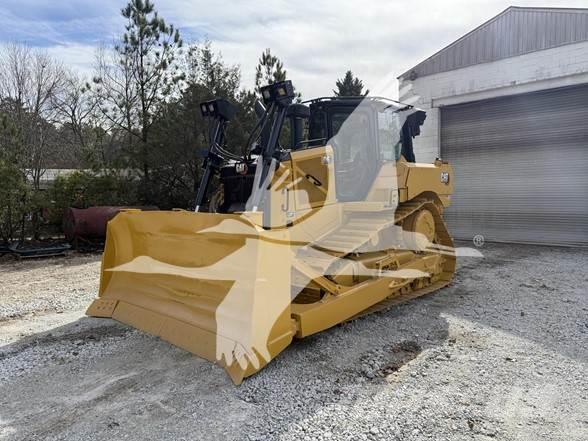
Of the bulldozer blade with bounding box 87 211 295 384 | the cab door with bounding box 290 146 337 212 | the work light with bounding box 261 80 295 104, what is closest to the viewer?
the bulldozer blade with bounding box 87 211 295 384

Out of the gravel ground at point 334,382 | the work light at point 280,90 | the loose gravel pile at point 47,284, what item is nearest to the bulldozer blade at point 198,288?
the gravel ground at point 334,382

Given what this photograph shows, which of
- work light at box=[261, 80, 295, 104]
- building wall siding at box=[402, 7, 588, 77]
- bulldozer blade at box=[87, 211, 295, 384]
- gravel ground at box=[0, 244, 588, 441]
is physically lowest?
gravel ground at box=[0, 244, 588, 441]

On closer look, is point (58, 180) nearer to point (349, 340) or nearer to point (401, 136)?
point (401, 136)

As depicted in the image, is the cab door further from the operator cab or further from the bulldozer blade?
the bulldozer blade

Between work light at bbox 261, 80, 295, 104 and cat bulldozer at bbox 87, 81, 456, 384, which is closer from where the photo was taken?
cat bulldozer at bbox 87, 81, 456, 384

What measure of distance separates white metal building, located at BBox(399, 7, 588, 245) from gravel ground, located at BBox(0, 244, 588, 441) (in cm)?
A: 537

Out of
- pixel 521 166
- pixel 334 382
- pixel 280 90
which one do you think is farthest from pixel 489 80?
pixel 334 382

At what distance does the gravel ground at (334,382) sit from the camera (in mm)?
2805

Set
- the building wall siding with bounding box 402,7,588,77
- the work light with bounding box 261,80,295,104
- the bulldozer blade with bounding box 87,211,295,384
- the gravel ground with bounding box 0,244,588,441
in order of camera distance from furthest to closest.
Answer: the building wall siding with bounding box 402,7,588,77 < the work light with bounding box 261,80,295,104 < the bulldozer blade with bounding box 87,211,295,384 < the gravel ground with bounding box 0,244,588,441

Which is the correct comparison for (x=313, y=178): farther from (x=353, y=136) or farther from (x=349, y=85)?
(x=349, y=85)

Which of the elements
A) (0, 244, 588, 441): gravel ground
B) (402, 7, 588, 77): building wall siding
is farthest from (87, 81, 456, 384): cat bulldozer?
(402, 7, 588, 77): building wall siding

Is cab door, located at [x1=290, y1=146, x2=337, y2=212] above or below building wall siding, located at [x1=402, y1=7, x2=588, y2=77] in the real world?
below

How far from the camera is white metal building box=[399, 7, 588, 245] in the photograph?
9531 millimetres

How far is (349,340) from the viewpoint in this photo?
4.25 m
